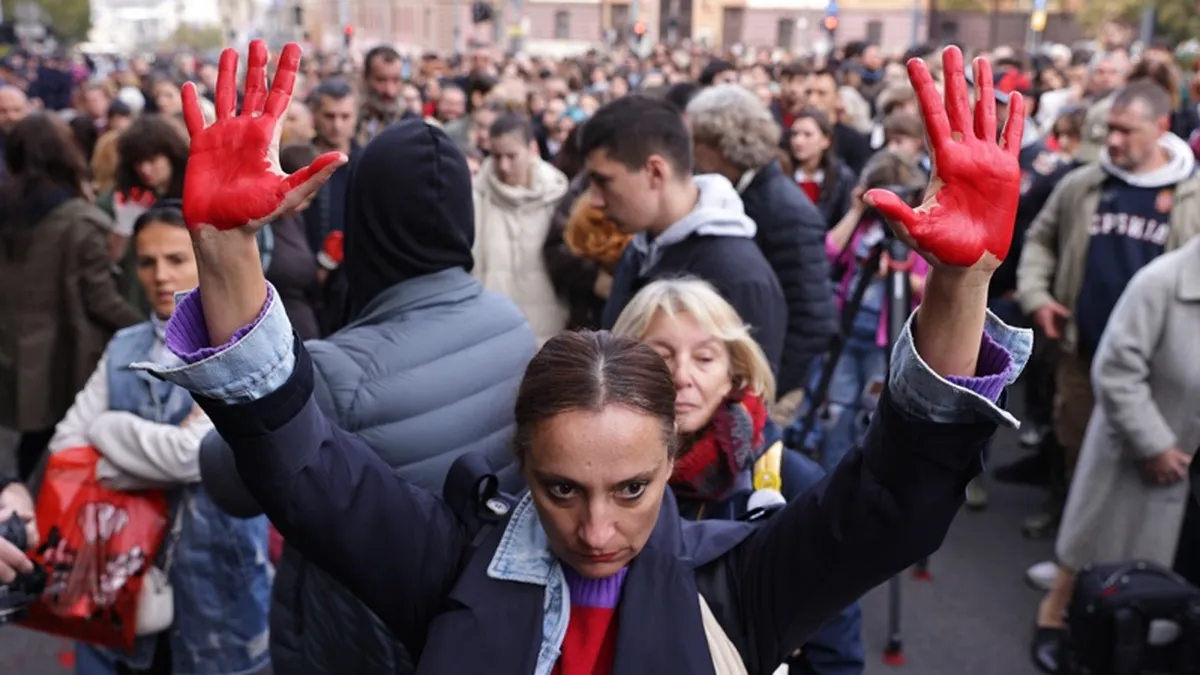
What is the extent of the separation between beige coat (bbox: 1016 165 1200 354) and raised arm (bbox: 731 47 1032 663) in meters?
3.74

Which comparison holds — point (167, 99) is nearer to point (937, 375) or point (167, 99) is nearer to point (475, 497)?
point (475, 497)

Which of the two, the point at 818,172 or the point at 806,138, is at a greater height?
the point at 806,138

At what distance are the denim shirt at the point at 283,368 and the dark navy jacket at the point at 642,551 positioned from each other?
0.7 inches

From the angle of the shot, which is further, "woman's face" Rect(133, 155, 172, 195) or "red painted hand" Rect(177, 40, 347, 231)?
"woman's face" Rect(133, 155, 172, 195)

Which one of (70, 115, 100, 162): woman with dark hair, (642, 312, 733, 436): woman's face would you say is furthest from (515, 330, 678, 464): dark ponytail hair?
(70, 115, 100, 162): woman with dark hair

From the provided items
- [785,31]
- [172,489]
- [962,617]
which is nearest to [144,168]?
[172,489]

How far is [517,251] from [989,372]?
361 cm

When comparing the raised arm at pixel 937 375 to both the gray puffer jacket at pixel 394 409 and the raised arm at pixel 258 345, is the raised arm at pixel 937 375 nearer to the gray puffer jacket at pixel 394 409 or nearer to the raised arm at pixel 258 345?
the raised arm at pixel 258 345

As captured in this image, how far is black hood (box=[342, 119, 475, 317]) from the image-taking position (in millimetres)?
2383

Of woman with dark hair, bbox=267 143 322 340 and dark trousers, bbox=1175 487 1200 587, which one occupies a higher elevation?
woman with dark hair, bbox=267 143 322 340

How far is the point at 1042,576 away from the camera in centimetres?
495

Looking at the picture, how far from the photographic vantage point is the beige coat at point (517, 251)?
488 centimetres

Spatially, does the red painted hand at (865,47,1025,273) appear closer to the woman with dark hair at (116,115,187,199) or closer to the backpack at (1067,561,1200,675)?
the backpack at (1067,561,1200,675)

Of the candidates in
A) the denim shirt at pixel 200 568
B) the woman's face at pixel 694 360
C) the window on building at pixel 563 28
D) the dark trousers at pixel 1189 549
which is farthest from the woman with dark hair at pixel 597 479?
the window on building at pixel 563 28
